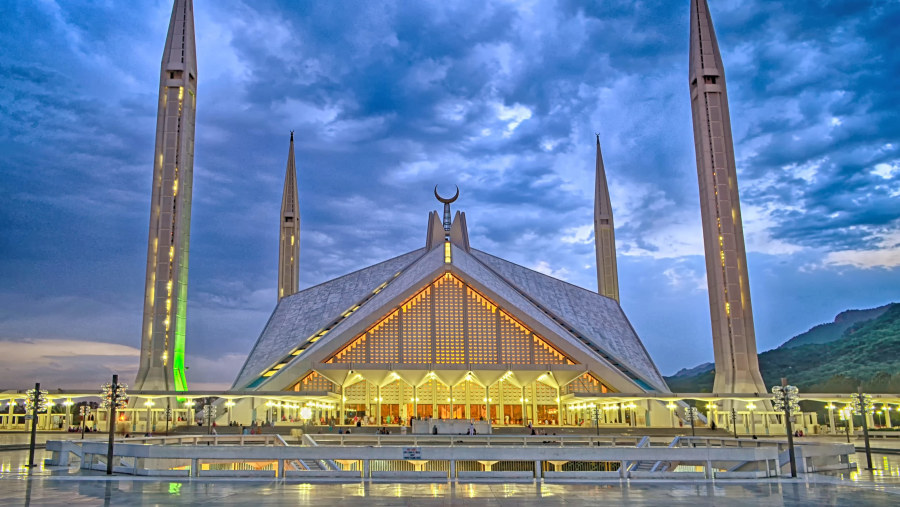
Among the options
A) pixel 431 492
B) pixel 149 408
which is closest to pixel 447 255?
pixel 149 408

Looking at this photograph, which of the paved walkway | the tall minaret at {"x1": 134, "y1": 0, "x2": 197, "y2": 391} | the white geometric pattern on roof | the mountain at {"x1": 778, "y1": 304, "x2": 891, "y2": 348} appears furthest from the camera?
the mountain at {"x1": 778, "y1": 304, "x2": 891, "y2": 348}

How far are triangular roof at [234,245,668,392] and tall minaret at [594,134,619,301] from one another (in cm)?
1149

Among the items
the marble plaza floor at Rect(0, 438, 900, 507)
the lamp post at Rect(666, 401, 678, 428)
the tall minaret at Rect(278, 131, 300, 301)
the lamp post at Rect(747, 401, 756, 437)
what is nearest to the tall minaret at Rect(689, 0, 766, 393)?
the lamp post at Rect(747, 401, 756, 437)

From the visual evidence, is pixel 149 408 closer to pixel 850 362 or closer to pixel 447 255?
pixel 447 255

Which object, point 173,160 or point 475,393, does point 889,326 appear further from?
point 173,160

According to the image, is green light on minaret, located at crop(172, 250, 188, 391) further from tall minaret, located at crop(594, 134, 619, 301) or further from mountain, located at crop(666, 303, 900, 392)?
mountain, located at crop(666, 303, 900, 392)

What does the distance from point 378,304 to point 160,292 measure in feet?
36.7

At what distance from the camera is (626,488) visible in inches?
453

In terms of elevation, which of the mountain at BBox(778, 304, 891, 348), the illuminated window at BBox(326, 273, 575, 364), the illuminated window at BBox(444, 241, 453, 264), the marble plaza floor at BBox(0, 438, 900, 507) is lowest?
the marble plaza floor at BBox(0, 438, 900, 507)

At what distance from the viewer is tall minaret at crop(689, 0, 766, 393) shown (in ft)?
115

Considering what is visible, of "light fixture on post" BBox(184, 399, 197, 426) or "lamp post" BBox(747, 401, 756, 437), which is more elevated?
"light fixture on post" BBox(184, 399, 197, 426)

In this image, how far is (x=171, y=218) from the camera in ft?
122

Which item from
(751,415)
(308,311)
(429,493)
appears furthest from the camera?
(308,311)

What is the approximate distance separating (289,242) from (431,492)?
49.3m
